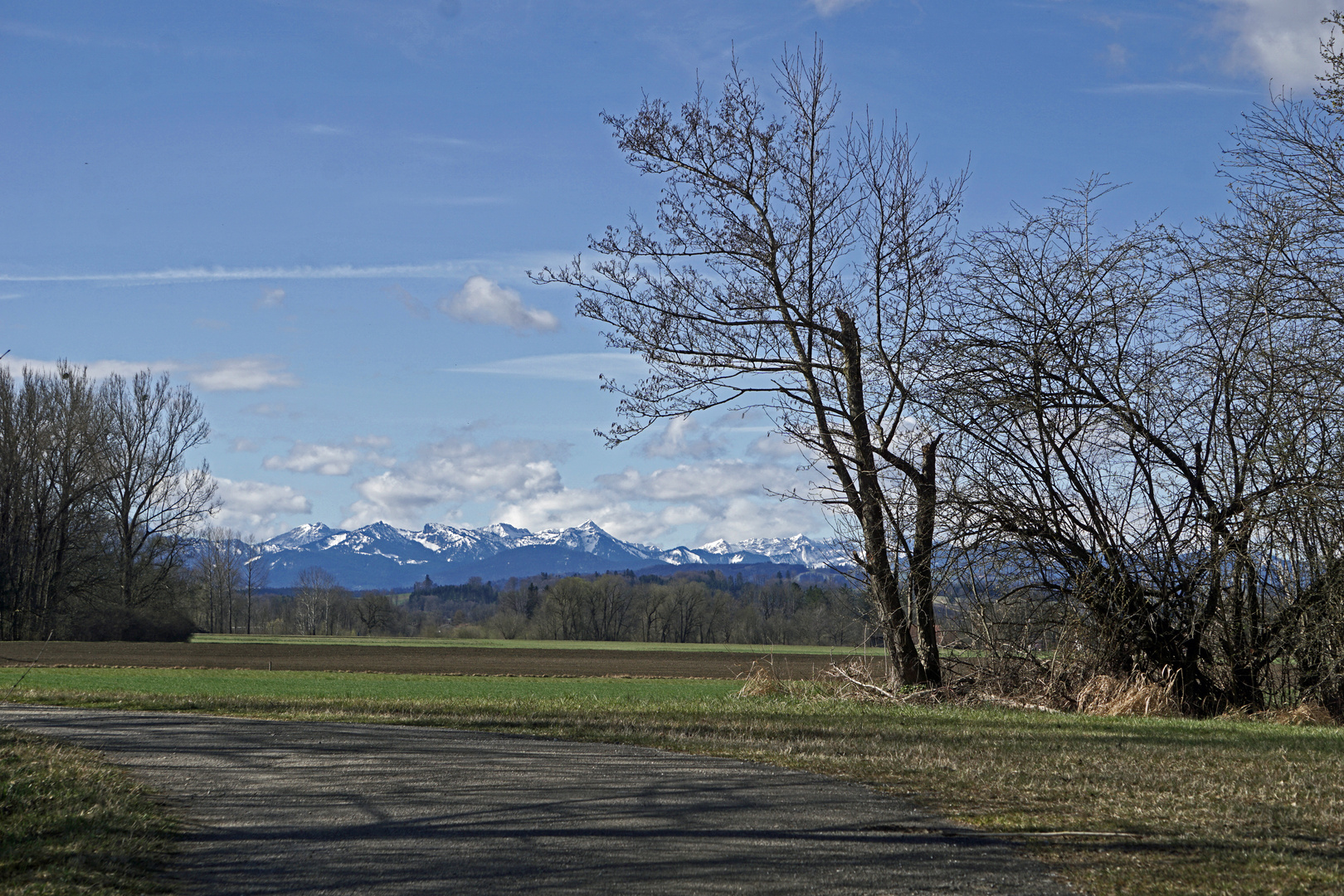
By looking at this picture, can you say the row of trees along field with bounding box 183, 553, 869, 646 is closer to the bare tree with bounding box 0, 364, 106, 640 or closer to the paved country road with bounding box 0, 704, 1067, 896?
the bare tree with bounding box 0, 364, 106, 640

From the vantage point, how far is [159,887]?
5.47 meters

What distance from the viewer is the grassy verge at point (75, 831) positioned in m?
5.48

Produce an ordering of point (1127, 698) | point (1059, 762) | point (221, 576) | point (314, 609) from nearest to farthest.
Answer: point (1059, 762)
point (1127, 698)
point (221, 576)
point (314, 609)

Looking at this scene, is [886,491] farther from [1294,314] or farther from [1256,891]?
[1256,891]

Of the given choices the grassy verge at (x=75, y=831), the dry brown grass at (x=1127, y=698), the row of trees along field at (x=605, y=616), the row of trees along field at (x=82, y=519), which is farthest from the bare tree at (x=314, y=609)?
the grassy verge at (x=75, y=831)

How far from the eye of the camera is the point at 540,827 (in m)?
6.89

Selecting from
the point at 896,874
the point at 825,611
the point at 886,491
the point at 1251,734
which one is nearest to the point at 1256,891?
the point at 896,874

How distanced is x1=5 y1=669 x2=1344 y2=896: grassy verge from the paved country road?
66cm

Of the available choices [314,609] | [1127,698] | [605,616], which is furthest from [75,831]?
[314,609]

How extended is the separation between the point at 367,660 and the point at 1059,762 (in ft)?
158

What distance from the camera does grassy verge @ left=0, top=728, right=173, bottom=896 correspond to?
5477 mm

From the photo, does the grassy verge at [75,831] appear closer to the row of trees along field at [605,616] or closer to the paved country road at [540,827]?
the paved country road at [540,827]

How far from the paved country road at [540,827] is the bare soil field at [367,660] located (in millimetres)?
27728

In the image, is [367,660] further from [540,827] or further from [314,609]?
[314,609]
